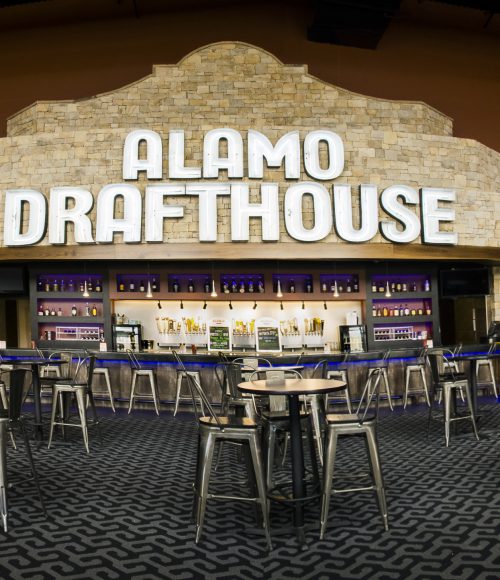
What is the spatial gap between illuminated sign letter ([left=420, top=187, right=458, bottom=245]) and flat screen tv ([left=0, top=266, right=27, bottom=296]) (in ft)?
23.3

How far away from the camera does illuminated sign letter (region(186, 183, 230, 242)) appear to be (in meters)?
9.28

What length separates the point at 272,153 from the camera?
9477mm

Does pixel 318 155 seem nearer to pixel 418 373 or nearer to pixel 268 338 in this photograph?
pixel 268 338

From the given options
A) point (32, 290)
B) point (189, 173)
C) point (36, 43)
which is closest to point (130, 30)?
point (36, 43)

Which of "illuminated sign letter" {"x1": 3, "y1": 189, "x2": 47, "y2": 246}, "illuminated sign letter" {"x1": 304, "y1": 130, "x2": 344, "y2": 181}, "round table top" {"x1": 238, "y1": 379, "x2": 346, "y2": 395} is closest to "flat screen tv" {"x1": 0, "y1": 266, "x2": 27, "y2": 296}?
"illuminated sign letter" {"x1": 3, "y1": 189, "x2": 47, "y2": 246}

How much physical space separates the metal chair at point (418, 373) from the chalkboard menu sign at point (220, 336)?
3.09m

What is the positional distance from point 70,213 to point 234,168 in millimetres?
2694

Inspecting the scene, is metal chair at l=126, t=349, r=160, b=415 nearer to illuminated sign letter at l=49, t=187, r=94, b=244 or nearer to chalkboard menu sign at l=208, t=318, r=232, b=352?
chalkboard menu sign at l=208, t=318, r=232, b=352

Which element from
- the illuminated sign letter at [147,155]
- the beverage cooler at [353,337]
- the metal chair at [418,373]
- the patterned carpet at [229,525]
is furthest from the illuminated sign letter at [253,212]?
the patterned carpet at [229,525]

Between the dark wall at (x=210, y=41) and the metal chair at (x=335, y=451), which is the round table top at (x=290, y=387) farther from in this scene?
the dark wall at (x=210, y=41)

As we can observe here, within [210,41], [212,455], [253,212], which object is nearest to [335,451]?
[212,455]

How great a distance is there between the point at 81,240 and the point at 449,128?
6.99 m

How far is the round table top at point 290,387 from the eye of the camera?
356 centimetres

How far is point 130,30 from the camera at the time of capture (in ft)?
40.3
